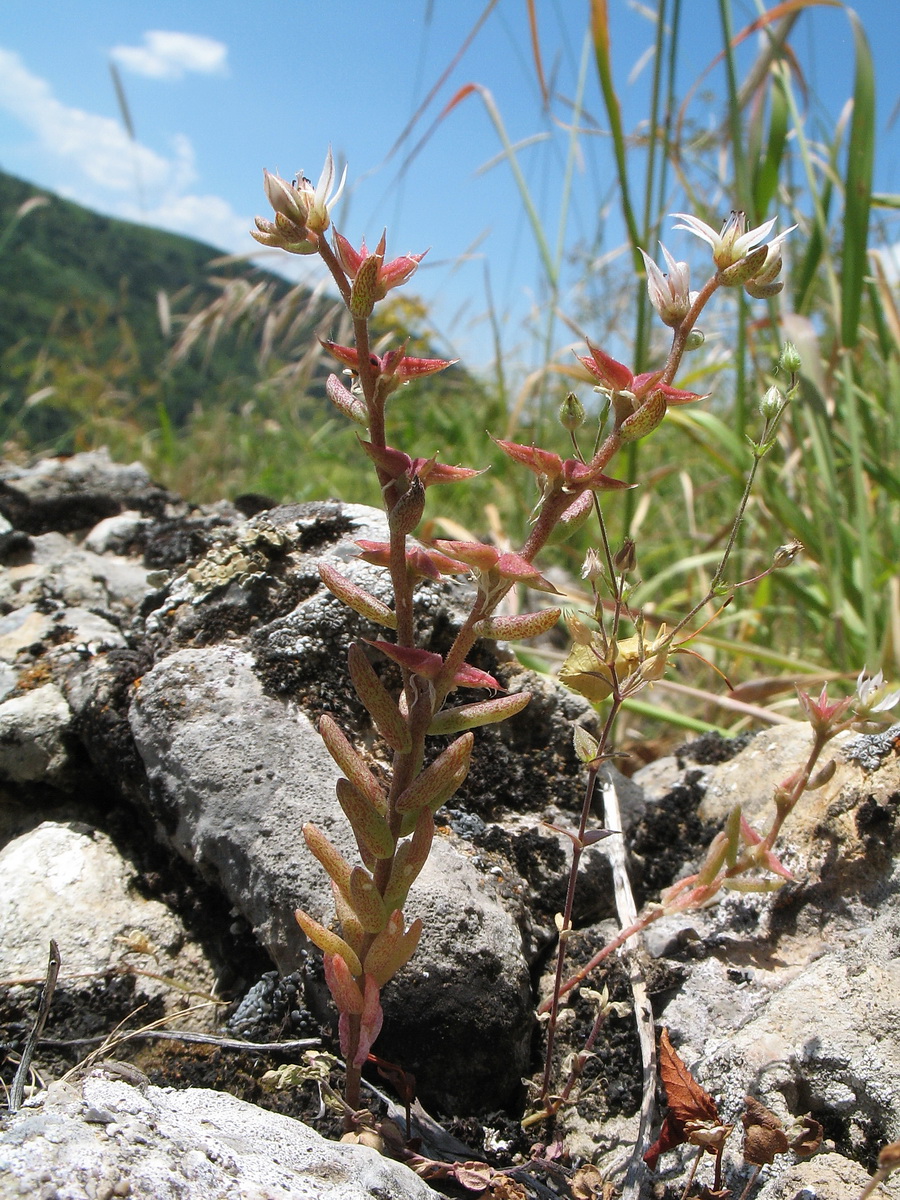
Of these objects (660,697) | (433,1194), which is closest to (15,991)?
(433,1194)

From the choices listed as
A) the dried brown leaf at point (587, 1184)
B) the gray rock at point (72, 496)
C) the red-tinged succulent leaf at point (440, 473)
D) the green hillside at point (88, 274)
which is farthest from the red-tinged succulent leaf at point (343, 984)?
the green hillside at point (88, 274)

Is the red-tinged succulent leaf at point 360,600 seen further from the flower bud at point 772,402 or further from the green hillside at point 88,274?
the green hillside at point 88,274

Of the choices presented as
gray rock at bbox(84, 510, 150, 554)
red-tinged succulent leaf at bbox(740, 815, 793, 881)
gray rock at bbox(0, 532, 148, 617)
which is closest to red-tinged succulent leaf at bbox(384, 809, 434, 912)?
red-tinged succulent leaf at bbox(740, 815, 793, 881)

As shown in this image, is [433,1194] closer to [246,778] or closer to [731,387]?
[246,778]

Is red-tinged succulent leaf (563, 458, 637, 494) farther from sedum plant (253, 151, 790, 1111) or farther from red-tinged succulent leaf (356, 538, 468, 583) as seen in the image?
red-tinged succulent leaf (356, 538, 468, 583)

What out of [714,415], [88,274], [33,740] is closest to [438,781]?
[33,740]

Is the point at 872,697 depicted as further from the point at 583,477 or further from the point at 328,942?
the point at 328,942
